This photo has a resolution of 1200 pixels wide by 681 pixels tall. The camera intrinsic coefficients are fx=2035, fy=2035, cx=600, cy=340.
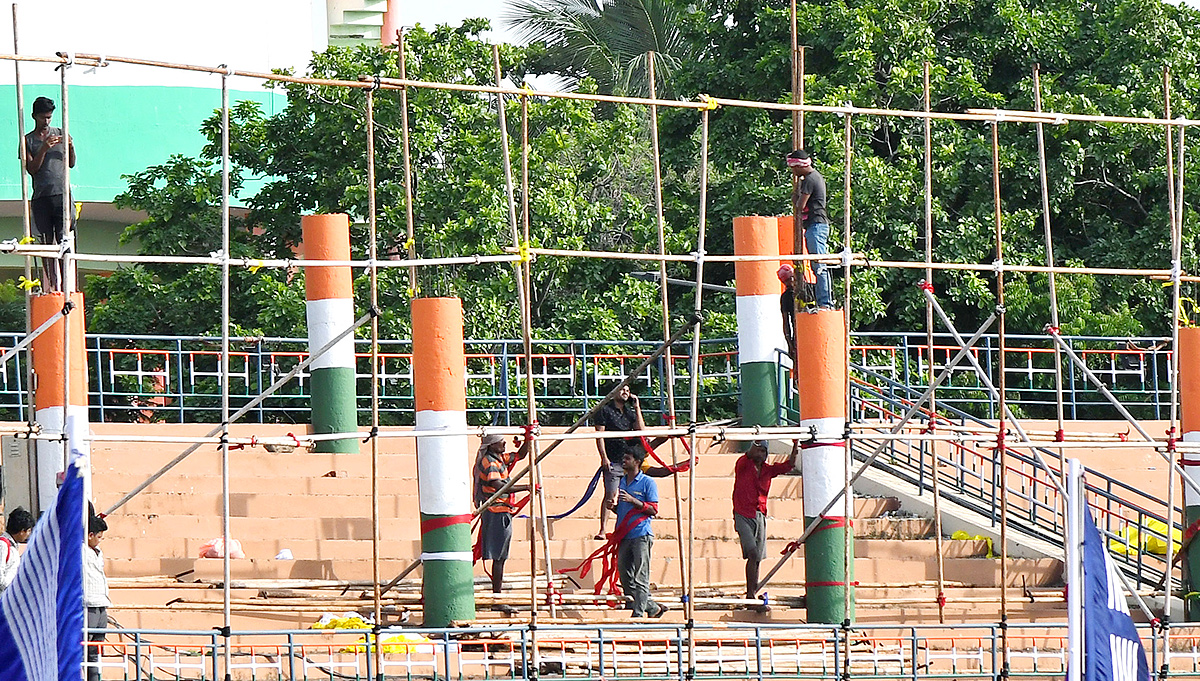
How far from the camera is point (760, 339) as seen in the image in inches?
650

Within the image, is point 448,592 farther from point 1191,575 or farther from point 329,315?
point 1191,575

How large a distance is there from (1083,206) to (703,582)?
9388mm

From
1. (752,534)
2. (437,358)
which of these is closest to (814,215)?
(752,534)

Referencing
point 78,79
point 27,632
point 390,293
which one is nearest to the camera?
point 27,632

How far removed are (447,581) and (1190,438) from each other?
5649 mm

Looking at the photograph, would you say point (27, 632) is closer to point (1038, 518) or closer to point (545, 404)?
point (1038, 518)

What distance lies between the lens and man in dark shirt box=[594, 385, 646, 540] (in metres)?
14.9

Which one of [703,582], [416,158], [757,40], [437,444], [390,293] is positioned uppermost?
[757,40]

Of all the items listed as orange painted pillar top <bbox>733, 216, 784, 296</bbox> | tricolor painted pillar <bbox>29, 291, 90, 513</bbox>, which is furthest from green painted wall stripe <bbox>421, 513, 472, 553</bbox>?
orange painted pillar top <bbox>733, 216, 784, 296</bbox>

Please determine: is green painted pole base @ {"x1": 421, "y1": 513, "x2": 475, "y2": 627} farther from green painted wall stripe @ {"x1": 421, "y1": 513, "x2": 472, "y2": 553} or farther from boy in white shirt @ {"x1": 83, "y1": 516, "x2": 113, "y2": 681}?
boy in white shirt @ {"x1": 83, "y1": 516, "x2": 113, "y2": 681}

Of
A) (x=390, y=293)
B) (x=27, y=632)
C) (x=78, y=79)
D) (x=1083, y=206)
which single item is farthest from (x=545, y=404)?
(x=27, y=632)

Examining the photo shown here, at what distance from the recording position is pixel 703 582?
15.2m

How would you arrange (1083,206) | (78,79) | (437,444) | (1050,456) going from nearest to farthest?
(437,444) < (1050,456) < (1083,206) < (78,79)

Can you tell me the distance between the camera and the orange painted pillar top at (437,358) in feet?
44.8
